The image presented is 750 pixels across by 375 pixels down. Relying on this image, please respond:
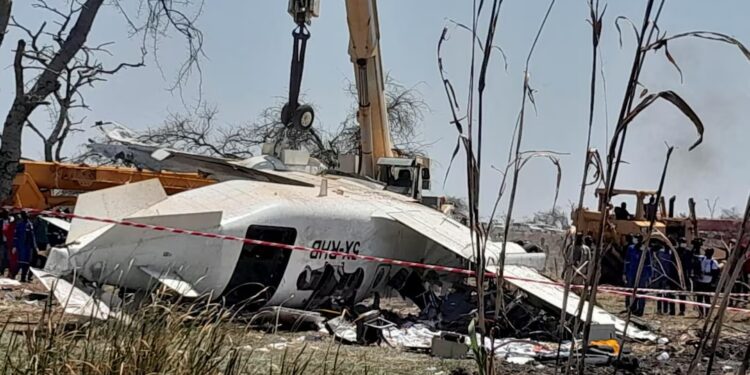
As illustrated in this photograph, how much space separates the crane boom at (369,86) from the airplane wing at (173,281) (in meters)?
7.32

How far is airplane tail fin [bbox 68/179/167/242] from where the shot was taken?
911 centimetres

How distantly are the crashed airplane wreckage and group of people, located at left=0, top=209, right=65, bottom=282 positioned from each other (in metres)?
5.88

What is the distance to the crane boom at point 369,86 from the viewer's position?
15219mm

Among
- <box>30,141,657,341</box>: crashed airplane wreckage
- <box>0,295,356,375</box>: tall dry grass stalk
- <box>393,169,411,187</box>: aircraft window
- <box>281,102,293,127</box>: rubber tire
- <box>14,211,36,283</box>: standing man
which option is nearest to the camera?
<box>0,295,356,375</box>: tall dry grass stalk

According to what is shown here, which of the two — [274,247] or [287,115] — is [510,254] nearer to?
[274,247]

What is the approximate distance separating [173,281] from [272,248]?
1780 mm

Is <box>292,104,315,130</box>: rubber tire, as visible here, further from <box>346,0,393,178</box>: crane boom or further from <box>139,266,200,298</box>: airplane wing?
<box>139,266,200,298</box>: airplane wing

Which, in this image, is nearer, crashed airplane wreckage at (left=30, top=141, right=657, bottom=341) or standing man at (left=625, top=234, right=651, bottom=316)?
crashed airplane wreckage at (left=30, top=141, right=657, bottom=341)

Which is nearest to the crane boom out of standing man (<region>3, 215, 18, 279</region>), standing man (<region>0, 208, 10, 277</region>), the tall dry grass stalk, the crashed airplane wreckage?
the crashed airplane wreckage

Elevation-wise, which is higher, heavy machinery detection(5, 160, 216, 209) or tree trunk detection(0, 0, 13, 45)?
tree trunk detection(0, 0, 13, 45)

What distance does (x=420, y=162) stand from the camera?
1553cm

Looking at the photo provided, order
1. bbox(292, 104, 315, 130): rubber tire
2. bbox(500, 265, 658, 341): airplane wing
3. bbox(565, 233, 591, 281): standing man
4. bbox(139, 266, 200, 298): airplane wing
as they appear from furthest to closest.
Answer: bbox(292, 104, 315, 130): rubber tire → bbox(500, 265, 658, 341): airplane wing → bbox(139, 266, 200, 298): airplane wing → bbox(565, 233, 591, 281): standing man

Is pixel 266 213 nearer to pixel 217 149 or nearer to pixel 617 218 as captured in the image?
pixel 617 218

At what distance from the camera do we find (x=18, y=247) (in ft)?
49.9
